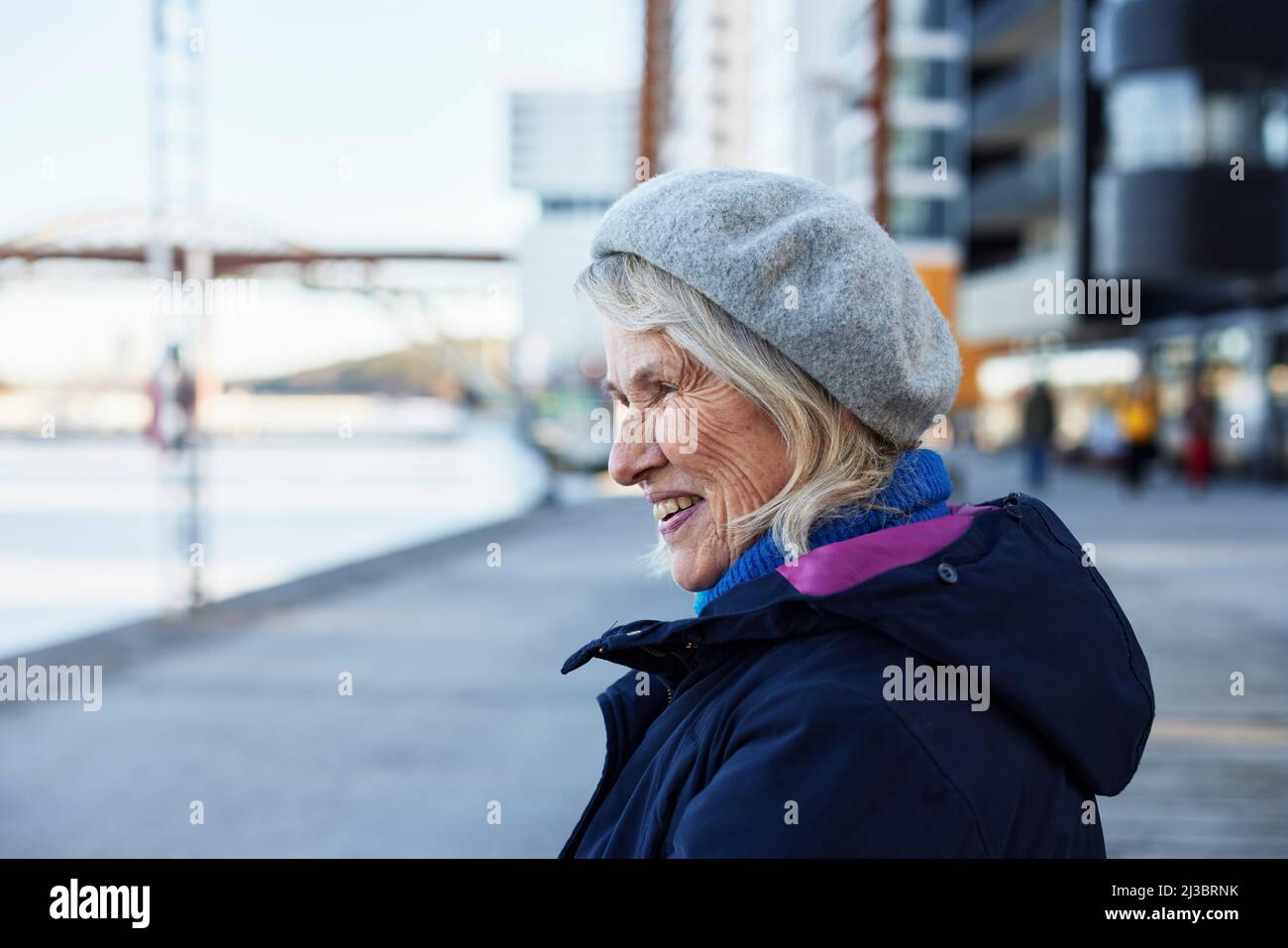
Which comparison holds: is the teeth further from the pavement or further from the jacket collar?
the pavement

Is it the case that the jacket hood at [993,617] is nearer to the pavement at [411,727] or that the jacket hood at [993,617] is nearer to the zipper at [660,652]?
the zipper at [660,652]

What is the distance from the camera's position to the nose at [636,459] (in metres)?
1.59

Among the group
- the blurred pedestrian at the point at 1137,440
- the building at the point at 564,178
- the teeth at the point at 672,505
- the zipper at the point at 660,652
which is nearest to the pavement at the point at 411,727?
the teeth at the point at 672,505

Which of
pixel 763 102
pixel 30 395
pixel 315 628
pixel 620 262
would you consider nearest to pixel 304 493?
pixel 315 628

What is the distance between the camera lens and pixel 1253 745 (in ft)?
18.8

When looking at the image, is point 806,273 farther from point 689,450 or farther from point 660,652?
point 660,652

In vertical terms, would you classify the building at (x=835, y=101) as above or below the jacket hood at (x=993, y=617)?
above

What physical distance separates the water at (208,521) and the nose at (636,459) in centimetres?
666

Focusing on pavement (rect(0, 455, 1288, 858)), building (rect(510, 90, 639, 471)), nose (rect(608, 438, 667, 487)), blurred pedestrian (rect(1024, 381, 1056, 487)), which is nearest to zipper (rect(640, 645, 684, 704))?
nose (rect(608, 438, 667, 487))

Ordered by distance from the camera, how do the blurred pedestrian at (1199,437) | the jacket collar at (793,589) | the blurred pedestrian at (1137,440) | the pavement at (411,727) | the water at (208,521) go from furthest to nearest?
the blurred pedestrian at (1199,437)
the blurred pedestrian at (1137,440)
the water at (208,521)
the pavement at (411,727)
the jacket collar at (793,589)

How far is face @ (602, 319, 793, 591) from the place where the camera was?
4.85 ft

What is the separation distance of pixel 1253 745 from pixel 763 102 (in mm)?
58654
